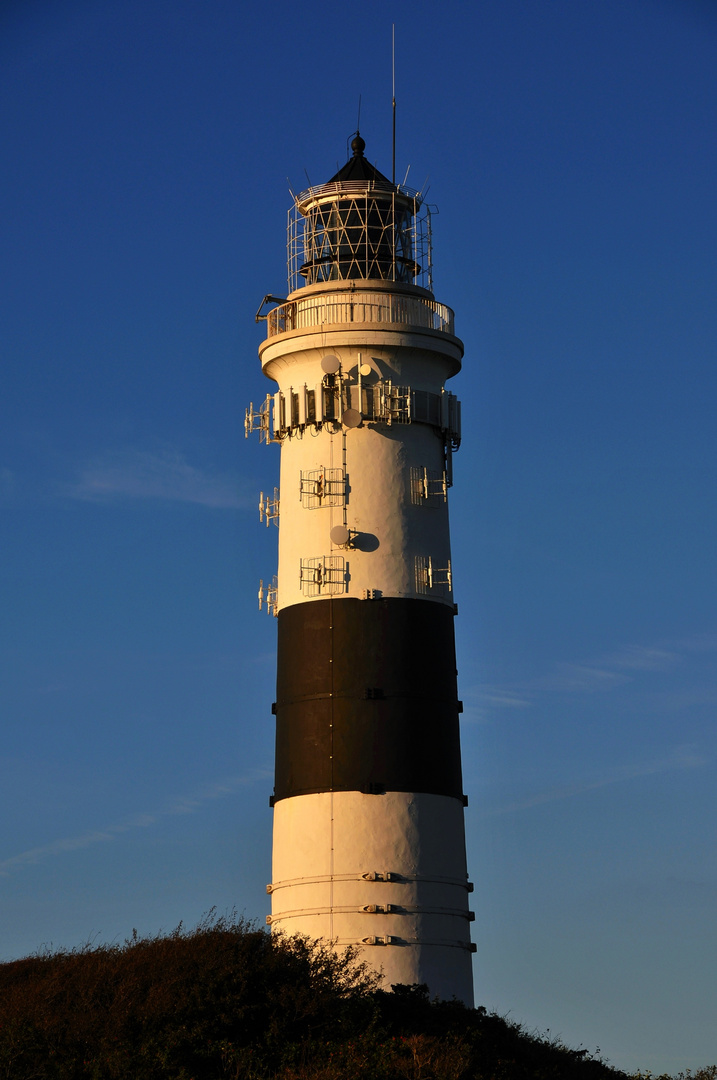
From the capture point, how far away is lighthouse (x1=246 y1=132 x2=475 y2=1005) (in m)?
41.9

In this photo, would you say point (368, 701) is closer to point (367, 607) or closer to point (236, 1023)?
point (367, 607)

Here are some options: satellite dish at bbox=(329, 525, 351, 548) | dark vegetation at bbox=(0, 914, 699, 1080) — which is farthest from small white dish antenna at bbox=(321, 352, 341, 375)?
dark vegetation at bbox=(0, 914, 699, 1080)

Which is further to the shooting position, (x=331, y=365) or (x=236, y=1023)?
(x=331, y=365)

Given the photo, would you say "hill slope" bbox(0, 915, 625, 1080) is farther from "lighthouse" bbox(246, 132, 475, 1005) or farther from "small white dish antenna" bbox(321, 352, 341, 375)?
"small white dish antenna" bbox(321, 352, 341, 375)

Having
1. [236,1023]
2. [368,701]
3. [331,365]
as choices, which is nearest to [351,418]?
[331,365]

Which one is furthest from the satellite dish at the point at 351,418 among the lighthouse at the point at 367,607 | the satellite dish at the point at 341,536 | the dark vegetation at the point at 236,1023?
the dark vegetation at the point at 236,1023

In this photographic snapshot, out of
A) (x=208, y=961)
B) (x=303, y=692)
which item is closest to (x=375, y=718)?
(x=303, y=692)

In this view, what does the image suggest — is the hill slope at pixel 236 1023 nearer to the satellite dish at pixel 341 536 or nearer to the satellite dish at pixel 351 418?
the satellite dish at pixel 341 536

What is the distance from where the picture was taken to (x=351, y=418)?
A: 4459 centimetres

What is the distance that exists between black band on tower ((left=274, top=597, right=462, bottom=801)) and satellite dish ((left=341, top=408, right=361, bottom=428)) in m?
4.52

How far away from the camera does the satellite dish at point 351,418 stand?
44.6m

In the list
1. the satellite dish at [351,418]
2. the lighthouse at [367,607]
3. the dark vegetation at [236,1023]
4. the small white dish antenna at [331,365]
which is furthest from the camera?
the small white dish antenna at [331,365]

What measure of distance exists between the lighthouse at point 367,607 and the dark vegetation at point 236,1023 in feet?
10.3

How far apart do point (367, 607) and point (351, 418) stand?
4.87 meters
